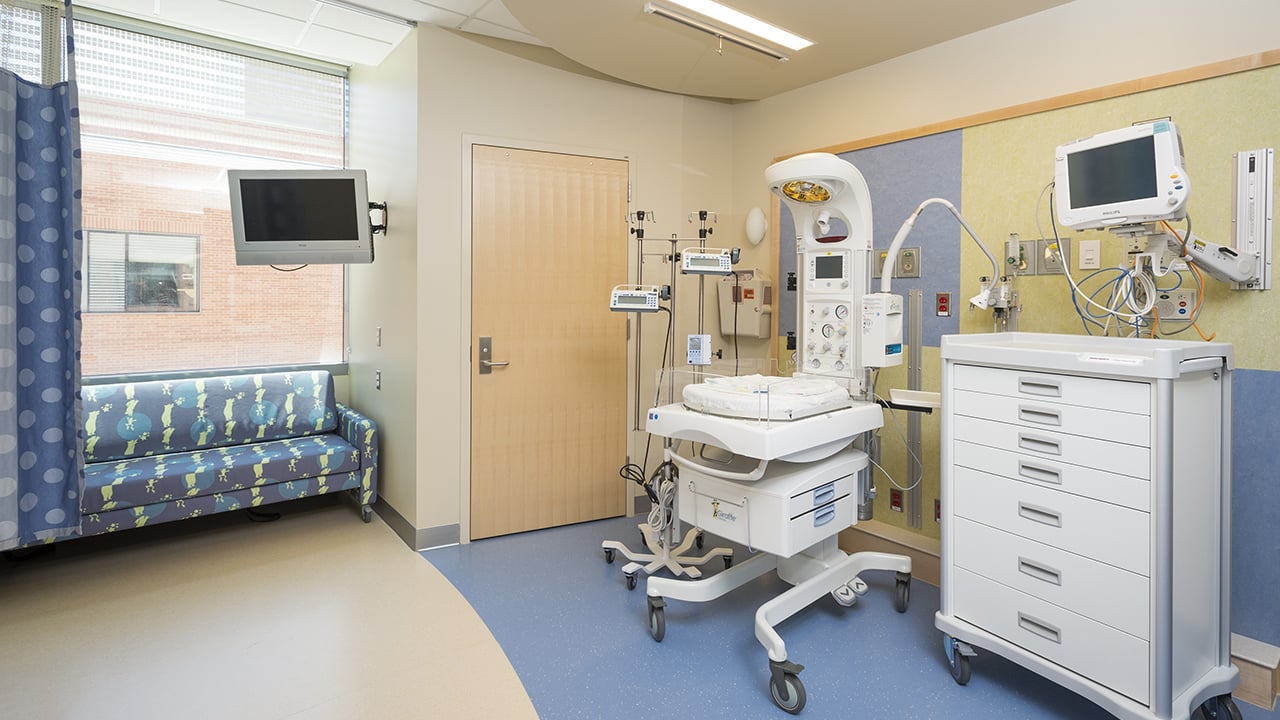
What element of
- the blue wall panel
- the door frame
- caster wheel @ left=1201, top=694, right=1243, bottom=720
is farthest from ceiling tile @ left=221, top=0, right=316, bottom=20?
caster wheel @ left=1201, top=694, right=1243, bottom=720

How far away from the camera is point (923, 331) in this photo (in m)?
3.27

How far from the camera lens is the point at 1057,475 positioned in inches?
80.0

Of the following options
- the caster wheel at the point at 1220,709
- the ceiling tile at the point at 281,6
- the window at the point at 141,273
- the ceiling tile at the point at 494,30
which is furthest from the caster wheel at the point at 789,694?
the window at the point at 141,273

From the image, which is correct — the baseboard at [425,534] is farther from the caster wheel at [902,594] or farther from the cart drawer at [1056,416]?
the cart drawer at [1056,416]

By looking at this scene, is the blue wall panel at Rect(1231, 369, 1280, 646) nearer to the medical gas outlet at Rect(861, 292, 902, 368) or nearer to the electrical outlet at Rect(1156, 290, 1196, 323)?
the electrical outlet at Rect(1156, 290, 1196, 323)

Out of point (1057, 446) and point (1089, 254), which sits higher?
point (1089, 254)

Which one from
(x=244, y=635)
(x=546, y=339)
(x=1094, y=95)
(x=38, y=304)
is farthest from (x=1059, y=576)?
(x=38, y=304)

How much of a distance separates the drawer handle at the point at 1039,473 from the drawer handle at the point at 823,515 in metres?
0.69

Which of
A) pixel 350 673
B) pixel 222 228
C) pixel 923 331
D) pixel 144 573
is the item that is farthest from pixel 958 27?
pixel 144 573

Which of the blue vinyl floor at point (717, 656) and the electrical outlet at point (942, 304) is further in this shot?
the electrical outlet at point (942, 304)

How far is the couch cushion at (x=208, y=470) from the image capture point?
3.24 meters

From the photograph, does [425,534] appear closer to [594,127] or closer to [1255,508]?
[594,127]

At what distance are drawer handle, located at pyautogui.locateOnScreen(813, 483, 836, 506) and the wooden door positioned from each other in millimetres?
1763

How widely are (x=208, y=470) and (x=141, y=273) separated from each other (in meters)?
1.38
